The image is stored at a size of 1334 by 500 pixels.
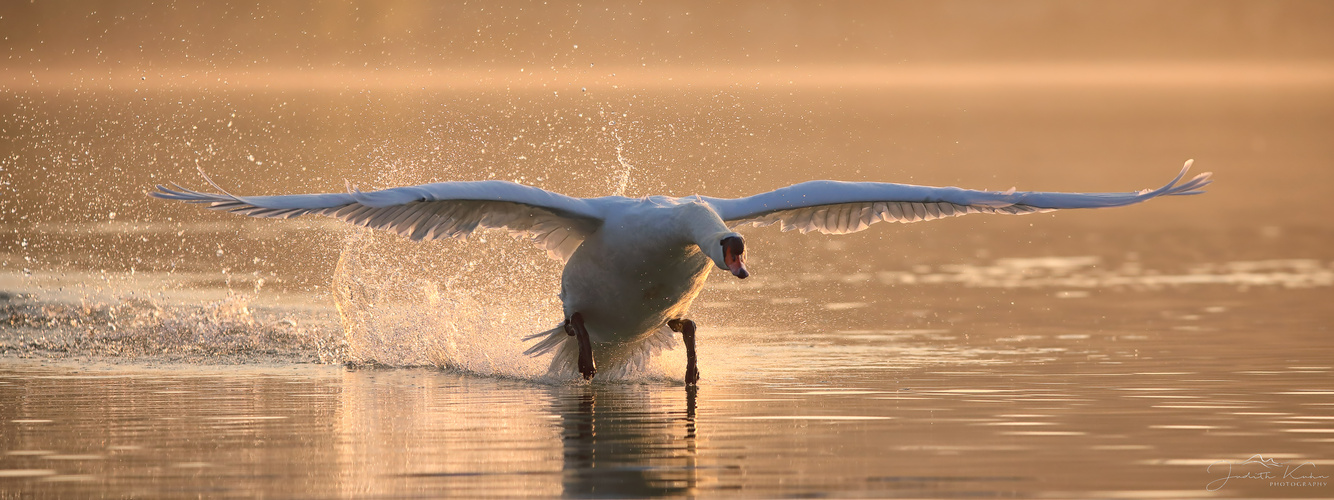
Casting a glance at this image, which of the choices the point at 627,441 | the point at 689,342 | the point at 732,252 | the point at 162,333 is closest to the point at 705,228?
the point at 732,252

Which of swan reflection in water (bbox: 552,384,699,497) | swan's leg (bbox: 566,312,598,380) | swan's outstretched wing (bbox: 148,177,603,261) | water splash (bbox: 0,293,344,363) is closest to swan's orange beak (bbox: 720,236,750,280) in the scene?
swan reflection in water (bbox: 552,384,699,497)

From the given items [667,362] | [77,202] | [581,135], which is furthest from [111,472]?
[581,135]

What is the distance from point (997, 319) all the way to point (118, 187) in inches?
1063

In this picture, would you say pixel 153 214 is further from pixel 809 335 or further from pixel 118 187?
pixel 809 335

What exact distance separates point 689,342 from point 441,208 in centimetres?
229

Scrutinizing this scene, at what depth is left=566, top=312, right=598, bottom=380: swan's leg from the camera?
1537cm

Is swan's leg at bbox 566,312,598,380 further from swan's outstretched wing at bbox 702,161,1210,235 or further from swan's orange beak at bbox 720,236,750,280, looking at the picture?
swan's orange beak at bbox 720,236,750,280

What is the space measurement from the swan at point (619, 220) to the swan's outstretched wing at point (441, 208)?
11mm

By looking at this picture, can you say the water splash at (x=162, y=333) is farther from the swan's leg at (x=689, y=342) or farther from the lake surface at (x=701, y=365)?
the swan's leg at (x=689, y=342)

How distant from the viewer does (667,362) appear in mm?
16500

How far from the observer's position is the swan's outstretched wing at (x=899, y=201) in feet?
52.7

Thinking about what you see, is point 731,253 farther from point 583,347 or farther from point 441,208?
point 441,208

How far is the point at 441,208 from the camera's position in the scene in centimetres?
1558

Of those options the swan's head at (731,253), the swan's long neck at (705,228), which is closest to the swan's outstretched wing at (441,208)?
the swan's long neck at (705,228)
